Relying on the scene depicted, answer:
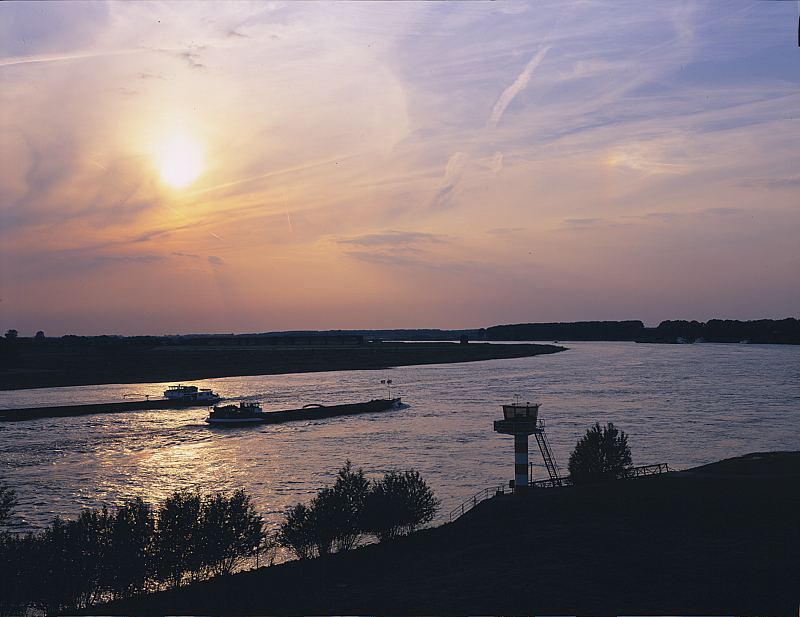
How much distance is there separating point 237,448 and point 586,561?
49780 millimetres

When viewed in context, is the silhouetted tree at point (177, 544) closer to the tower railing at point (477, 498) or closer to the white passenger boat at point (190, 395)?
the tower railing at point (477, 498)

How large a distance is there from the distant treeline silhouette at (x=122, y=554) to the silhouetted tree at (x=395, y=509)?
218 inches

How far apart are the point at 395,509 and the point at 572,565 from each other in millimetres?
10246

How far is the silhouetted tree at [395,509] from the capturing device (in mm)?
38594

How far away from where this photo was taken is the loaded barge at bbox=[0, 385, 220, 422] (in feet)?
318

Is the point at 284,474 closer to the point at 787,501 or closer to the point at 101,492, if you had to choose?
the point at 101,492

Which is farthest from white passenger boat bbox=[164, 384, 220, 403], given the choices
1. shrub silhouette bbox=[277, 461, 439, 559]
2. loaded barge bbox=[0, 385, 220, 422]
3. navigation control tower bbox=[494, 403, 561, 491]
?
shrub silhouette bbox=[277, 461, 439, 559]

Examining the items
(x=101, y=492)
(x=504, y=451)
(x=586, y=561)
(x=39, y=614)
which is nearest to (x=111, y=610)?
(x=39, y=614)

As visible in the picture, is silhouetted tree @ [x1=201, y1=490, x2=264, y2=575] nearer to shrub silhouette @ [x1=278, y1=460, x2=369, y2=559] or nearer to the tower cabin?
shrub silhouette @ [x1=278, y1=460, x2=369, y2=559]

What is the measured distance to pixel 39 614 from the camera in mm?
31062

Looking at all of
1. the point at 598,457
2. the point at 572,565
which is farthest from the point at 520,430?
the point at 572,565

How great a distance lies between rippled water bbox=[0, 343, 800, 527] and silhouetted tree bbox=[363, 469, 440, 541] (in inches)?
201

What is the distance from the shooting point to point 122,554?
3172 cm

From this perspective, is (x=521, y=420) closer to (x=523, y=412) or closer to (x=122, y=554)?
(x=523, y=412)
